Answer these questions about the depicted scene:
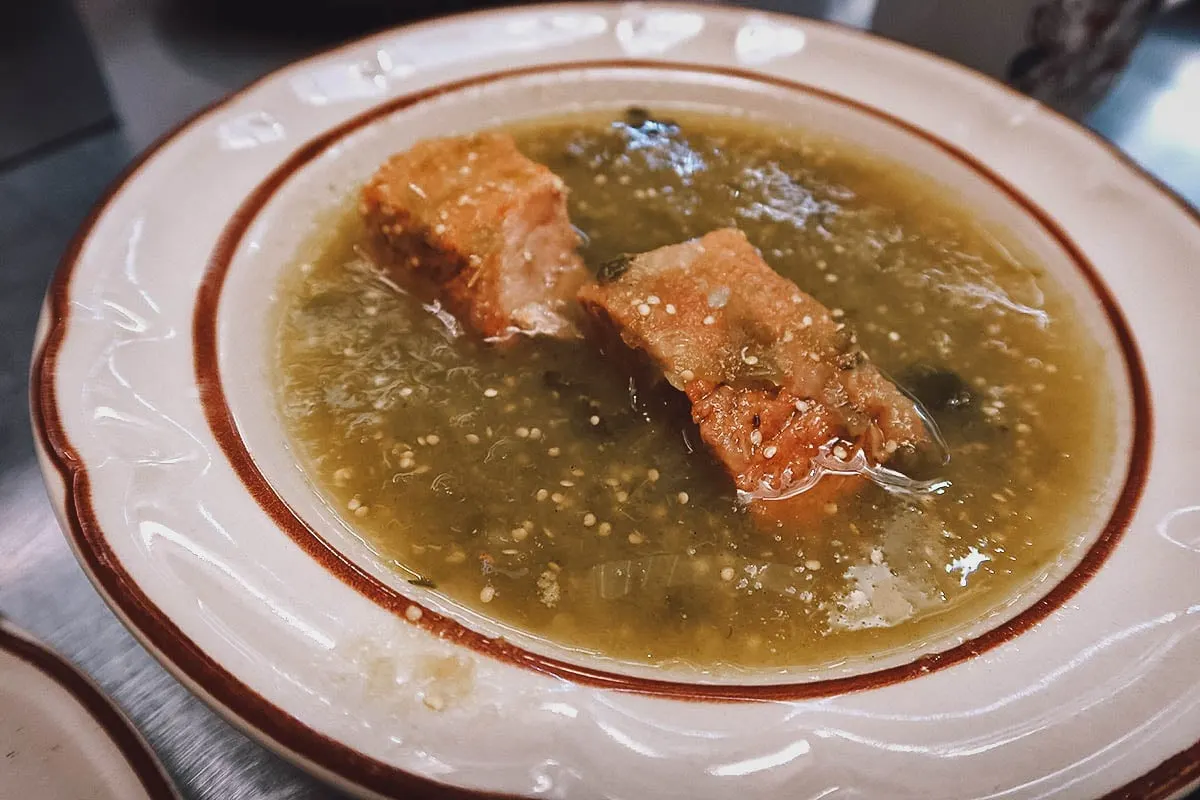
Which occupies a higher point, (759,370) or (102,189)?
(759,370)

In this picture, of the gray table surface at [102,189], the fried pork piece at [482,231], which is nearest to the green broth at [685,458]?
the fried pork piece at [482,231]

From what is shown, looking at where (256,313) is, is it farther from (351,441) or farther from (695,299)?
(695,299)

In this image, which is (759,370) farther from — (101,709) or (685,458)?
(101,709)

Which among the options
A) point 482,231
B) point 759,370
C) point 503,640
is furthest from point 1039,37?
point 503,640

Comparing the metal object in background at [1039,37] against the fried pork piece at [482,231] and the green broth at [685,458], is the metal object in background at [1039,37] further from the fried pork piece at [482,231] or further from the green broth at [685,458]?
the fried pork piece at [482,231]

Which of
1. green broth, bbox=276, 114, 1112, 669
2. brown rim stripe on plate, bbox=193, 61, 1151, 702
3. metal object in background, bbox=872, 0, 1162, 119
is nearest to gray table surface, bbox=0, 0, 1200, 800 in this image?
brown rim stripe on plate, bbox=193, 61, 1151, 702

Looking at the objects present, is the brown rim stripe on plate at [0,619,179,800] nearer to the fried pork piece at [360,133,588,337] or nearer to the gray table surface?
the gray table surface
